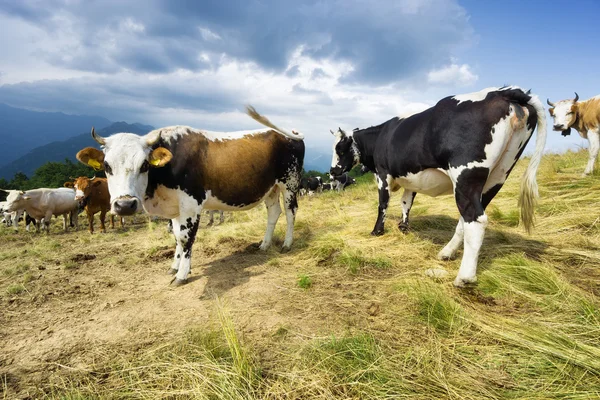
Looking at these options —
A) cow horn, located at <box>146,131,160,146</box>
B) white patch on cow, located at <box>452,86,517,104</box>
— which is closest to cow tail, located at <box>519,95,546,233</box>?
white patch on cow, located at <box>452,86,517,104</box>

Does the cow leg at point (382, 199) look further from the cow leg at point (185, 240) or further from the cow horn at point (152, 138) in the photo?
the cow horn at point (152, 138)

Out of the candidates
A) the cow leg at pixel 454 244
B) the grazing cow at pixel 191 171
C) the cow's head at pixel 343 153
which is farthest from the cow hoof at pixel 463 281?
the cow's head at pixel 343 153

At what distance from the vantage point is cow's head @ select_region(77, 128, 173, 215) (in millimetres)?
3574

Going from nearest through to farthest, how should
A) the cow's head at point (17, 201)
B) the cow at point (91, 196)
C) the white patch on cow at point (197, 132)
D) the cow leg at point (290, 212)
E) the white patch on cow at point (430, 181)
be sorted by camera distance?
the white patch on cow at point (430, 181) → the white patch on cow at point (197, 132) → the cow leg at point (290, 212) → the cow at point (91, 196) → the cow's head at point (17, 201)

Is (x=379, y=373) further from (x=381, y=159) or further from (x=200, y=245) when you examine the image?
(x=200, y=245)

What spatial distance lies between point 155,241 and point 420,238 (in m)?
5.76

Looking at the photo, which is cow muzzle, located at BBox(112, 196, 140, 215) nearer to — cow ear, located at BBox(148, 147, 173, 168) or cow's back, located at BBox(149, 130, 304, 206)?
cow ear, located at BBox(148, 147, 173, 168)

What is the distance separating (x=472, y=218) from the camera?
3.55 meters

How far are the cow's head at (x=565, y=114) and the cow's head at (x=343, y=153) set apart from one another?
7023mm

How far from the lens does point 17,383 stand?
2.39 m

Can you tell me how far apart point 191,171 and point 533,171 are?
4389 millimetres

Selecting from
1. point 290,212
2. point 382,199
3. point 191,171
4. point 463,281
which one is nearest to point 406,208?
point 382,199

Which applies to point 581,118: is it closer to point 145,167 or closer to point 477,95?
point 477,95

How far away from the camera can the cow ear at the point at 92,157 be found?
3.89 metres
